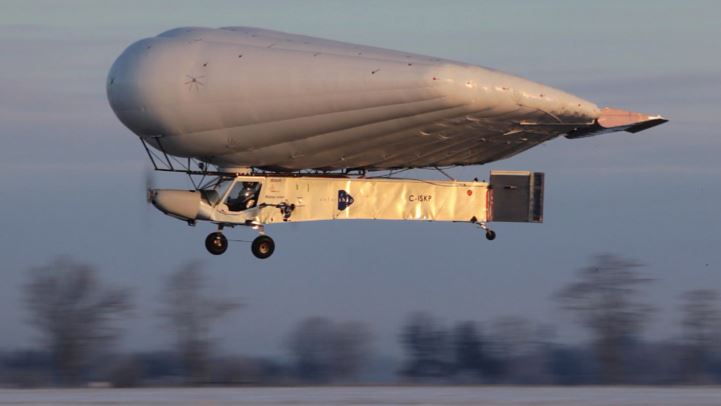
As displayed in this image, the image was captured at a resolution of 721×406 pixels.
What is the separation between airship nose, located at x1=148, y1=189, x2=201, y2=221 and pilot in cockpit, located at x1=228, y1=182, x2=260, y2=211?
1181 millimetres

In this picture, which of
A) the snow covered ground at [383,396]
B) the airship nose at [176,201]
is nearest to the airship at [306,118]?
the airship nose at [176,201]

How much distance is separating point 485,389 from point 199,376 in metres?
31.9

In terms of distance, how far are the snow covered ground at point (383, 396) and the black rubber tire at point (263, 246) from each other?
9.33 metres

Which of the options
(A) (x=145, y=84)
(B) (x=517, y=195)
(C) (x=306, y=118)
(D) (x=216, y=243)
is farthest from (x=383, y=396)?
(B) (x=517, y=195)

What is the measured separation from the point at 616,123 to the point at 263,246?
40.0ft

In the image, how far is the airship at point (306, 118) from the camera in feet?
145

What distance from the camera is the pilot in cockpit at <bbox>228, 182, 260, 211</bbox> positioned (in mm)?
49594

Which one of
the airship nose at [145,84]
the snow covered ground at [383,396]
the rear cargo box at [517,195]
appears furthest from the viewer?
the rear cargo box at [517,195]

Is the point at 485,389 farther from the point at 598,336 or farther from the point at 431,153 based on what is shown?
the point at 598,336

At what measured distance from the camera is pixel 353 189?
50750 mm

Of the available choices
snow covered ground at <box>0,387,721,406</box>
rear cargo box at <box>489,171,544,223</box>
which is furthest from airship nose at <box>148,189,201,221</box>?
rear cargo box at <box>489,171,544,223</box>

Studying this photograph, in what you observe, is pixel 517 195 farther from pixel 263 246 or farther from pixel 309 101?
pixel 309 101

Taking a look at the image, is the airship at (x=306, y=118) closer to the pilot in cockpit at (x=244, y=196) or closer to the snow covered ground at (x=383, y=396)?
the pilot in cockpit at (x=244, y=196)

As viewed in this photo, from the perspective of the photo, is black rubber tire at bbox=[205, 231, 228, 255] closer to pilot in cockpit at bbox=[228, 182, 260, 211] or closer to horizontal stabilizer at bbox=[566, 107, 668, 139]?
pilot in cockpit at bbox=[228, 182, 260, 211]
